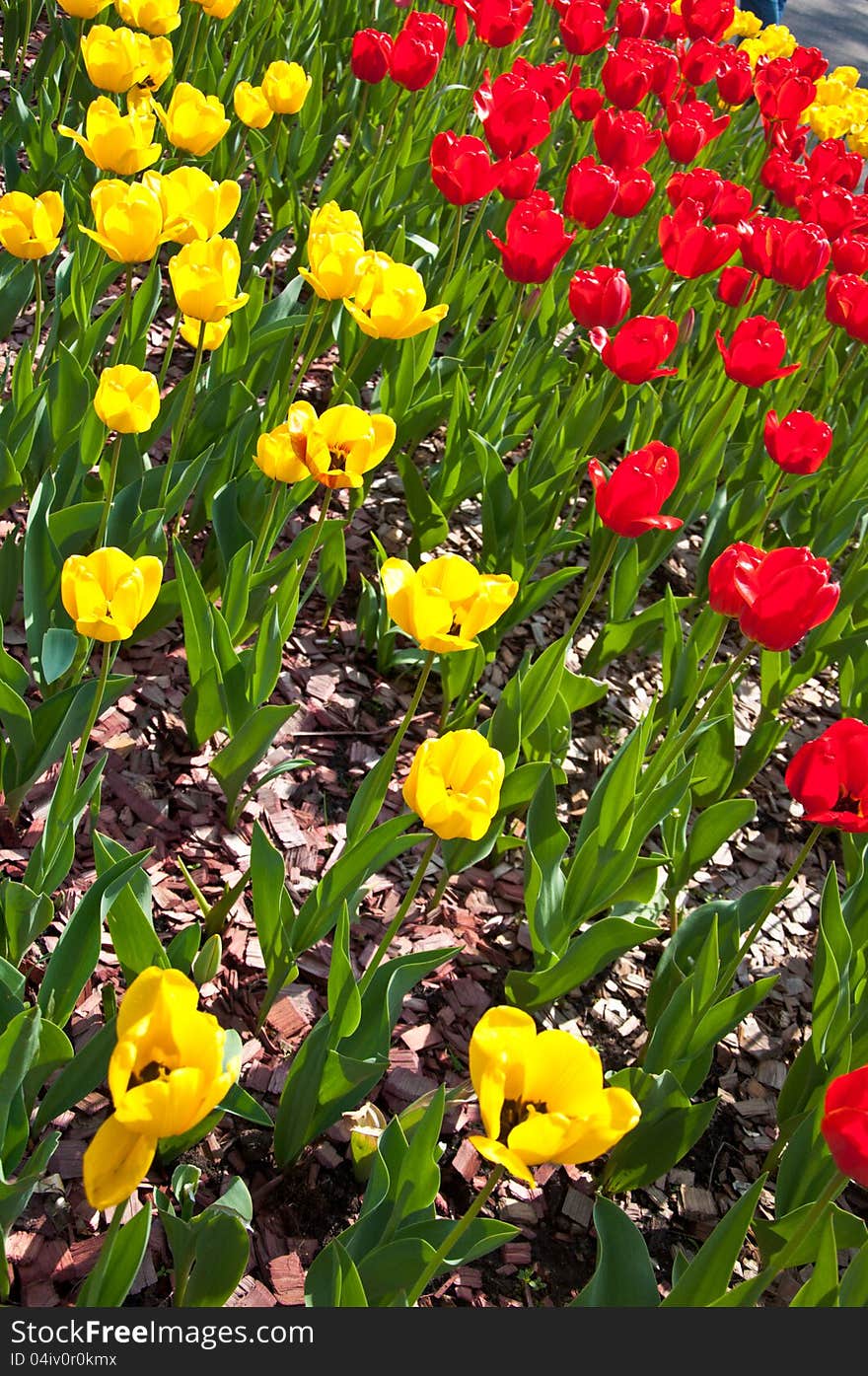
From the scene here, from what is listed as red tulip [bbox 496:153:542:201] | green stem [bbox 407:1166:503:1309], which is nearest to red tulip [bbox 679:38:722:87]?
red tulip [bbox 496:153:542:201]

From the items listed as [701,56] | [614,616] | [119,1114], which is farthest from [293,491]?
[701,56]

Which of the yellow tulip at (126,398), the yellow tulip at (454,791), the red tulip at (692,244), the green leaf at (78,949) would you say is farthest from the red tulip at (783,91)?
the green leaf at (78,949)

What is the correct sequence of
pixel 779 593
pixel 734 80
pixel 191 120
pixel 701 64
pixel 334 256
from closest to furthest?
1. pixel 779 593
2. pixel 334 256
3. pixel 191 120
4. pixel 701 64
5. pixel 734 80

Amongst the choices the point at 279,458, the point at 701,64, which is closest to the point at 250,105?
the point at 279,458

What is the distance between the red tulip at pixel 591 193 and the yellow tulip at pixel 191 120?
793mm

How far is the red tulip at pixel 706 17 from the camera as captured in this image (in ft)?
14.6

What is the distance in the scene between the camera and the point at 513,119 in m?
2.96

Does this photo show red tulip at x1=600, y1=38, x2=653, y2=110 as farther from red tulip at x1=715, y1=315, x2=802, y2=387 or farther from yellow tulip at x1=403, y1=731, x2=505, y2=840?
yellow tulip at x1=403, y1=731, x2=505, y2=840

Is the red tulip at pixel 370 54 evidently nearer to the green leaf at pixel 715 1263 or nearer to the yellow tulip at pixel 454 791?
the yellow tulip at pixel 454 791

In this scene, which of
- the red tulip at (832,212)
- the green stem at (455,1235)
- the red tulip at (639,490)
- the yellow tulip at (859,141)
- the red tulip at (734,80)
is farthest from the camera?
the yellow tulip at (859,141)

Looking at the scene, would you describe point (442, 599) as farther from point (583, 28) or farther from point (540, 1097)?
point (583, 28)

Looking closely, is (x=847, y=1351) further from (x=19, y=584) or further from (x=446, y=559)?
(x=19, y=584)

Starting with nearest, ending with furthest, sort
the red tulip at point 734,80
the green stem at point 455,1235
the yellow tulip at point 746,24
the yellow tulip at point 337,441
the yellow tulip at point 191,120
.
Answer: the green stem at point 455,1235 → the yellow tulip at point 337,441 → the yellow tulip at point 191,120 → the red tulip at point 734,80 → the yellow tulip at point 746,24

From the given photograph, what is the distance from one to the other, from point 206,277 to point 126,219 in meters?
0.17
